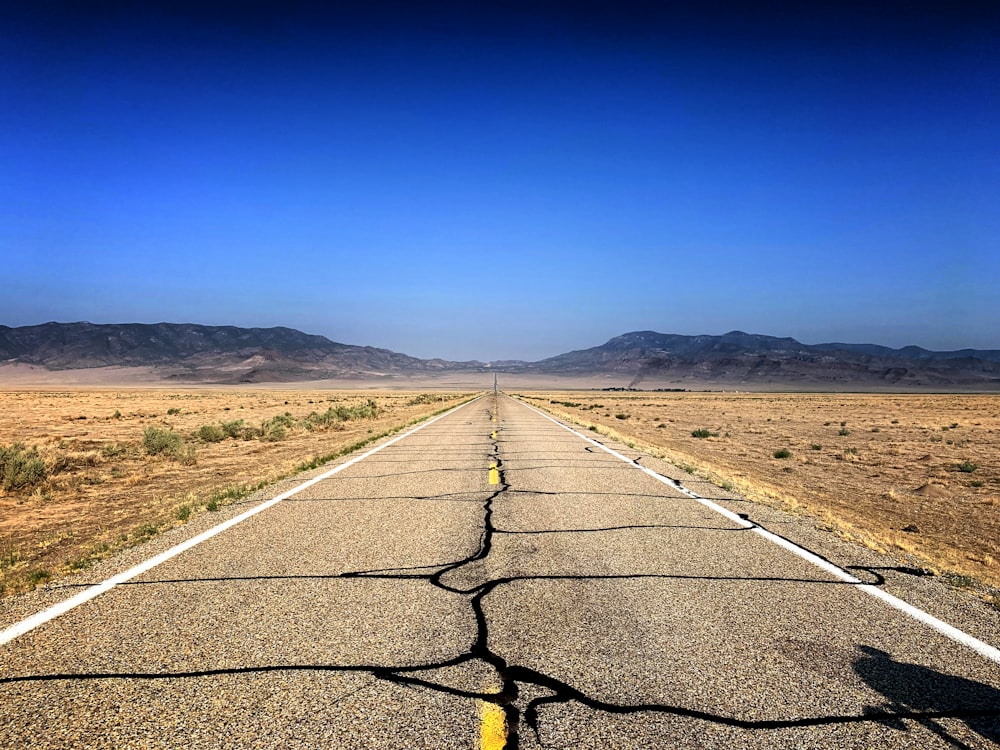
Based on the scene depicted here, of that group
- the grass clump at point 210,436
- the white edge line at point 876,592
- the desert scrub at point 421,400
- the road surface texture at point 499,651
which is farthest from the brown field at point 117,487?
the desert scrub at point 421,400

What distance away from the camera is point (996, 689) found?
361cm

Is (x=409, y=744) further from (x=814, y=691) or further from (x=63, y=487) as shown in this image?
(x=63, y=487)

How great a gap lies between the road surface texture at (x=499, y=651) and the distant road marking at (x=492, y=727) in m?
0.01

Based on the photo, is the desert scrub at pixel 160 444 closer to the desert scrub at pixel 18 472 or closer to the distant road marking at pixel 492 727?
the desert scrub at pixel 18 472

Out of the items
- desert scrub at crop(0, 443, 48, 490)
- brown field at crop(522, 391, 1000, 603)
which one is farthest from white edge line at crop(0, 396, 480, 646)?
brown field at crop(522, 391, 1000, 603)

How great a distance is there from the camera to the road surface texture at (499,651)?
3205 mm

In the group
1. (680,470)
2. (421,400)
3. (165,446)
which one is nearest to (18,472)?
(165,446)

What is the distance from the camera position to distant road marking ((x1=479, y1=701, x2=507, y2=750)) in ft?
9.89

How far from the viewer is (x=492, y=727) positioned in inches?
125

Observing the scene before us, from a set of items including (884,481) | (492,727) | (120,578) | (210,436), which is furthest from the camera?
(210,436)

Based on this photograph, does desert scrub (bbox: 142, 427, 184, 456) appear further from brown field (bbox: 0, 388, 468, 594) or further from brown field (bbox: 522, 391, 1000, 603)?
brown field (bbox: 522, 391, 1000, 603)

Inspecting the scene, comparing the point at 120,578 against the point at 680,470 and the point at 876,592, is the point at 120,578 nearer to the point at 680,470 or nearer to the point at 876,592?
the point at 876,592

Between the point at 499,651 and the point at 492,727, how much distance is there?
901 mm

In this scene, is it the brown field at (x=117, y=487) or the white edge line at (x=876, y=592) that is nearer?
the white edge line at (x=876, y=592)
